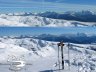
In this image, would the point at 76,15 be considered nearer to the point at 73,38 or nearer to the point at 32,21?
the point at 73,38

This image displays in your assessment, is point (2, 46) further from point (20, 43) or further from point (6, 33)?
point (6, 33)

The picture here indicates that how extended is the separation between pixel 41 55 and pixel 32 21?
33.5 feet

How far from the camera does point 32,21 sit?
3228cm

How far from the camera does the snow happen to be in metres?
19.3

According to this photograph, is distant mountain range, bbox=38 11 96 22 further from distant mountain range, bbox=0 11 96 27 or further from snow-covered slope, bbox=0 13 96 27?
snow-covered slope, bbox=0 13 96 27

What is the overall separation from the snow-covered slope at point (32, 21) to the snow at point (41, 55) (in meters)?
4.81

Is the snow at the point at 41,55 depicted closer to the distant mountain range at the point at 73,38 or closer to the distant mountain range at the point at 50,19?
the distant mountain range at the point at 73,38

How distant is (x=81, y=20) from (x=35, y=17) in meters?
4.11

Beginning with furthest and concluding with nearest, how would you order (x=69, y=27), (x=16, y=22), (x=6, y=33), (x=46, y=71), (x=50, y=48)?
(x=16, y=22) < (x=69, y=27) < (x=6, y=33) < (x=50, y=48) < (x=46, y=71)

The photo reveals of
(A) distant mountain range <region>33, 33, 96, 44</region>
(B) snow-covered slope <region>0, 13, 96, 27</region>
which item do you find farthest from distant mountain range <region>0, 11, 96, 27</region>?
(A) distant mountain range <region>33, 33, 96, 44</region>

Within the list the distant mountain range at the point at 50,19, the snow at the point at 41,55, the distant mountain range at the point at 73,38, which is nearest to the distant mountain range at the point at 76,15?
the distant mountain range at the point at 50,19

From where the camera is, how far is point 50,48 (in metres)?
23.5

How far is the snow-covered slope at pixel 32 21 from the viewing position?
30.0 meters

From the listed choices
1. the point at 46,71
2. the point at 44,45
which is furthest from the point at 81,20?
the point at 46,71
